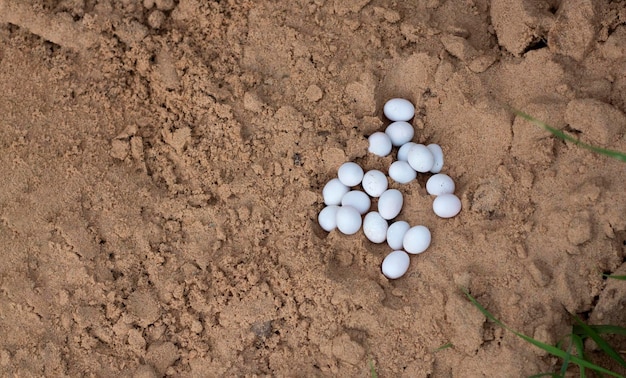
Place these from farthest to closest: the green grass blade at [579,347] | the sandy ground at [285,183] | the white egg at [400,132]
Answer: the white egg at [400,132] < the sandy ground at [285,183] < the green grass blade at [579,347]

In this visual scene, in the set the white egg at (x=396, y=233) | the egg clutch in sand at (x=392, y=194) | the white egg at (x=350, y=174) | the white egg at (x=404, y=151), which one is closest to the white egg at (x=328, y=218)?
the egg clutch in sand at (x=392, y=194)

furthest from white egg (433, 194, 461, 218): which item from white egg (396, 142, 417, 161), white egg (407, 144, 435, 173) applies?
white egg (396, 142, 417, 161)

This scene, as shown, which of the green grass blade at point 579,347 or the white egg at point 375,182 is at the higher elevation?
the white egg at point 375,182

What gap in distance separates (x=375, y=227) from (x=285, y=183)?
0.40 metres

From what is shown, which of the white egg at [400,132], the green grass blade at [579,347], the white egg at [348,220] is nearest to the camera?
the green grass blade at [579,347]

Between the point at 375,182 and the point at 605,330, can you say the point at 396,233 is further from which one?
the point at 605,330

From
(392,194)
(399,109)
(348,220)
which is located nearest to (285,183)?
(348,220)

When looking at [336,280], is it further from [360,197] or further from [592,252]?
[592,252]

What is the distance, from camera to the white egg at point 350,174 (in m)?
2.85

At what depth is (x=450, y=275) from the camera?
2.75 meters

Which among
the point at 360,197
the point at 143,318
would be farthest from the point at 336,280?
the point at 143,318

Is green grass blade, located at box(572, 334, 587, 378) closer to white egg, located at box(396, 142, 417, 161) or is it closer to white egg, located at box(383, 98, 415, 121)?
white egg, located at box(396, 142, 417, 161)

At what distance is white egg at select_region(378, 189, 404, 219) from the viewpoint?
9.20ft

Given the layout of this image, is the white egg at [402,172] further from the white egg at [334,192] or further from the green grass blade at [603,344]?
the green grass blade at [603,344]
